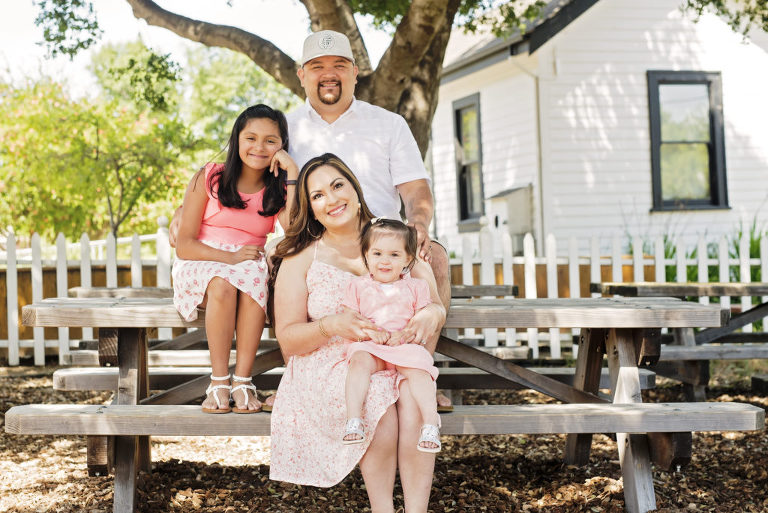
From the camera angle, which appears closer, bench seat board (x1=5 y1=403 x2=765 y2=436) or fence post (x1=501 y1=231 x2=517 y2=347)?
bench seat board (x1=5 y1=403 x2=765 y2=436)

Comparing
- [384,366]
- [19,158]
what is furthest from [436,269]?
[19,158]

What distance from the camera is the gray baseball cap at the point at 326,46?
4.12 m

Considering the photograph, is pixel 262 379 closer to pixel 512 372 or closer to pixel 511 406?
pixel 512 372

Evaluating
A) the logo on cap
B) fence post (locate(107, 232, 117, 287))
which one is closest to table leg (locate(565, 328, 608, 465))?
the logo on cap

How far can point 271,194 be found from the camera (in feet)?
12.6

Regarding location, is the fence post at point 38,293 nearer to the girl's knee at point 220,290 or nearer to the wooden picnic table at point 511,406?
the wooden picnic table at point 511,406

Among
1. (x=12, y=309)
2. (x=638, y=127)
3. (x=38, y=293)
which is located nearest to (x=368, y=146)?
(x=38, y=293)

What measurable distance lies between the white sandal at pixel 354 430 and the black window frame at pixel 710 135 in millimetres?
9538

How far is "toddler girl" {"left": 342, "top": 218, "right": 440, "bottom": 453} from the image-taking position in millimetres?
3094

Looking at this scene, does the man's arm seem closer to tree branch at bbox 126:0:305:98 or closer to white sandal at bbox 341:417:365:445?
white sandal at bbox 341:417:365:445

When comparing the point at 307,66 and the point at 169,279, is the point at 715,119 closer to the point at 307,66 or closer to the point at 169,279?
the point at 169,279

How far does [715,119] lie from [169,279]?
25.7ft

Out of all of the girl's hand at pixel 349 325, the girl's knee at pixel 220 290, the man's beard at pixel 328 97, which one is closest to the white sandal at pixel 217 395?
the girl's knee at pixel 220 290

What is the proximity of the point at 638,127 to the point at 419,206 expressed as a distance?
859 centimetres
